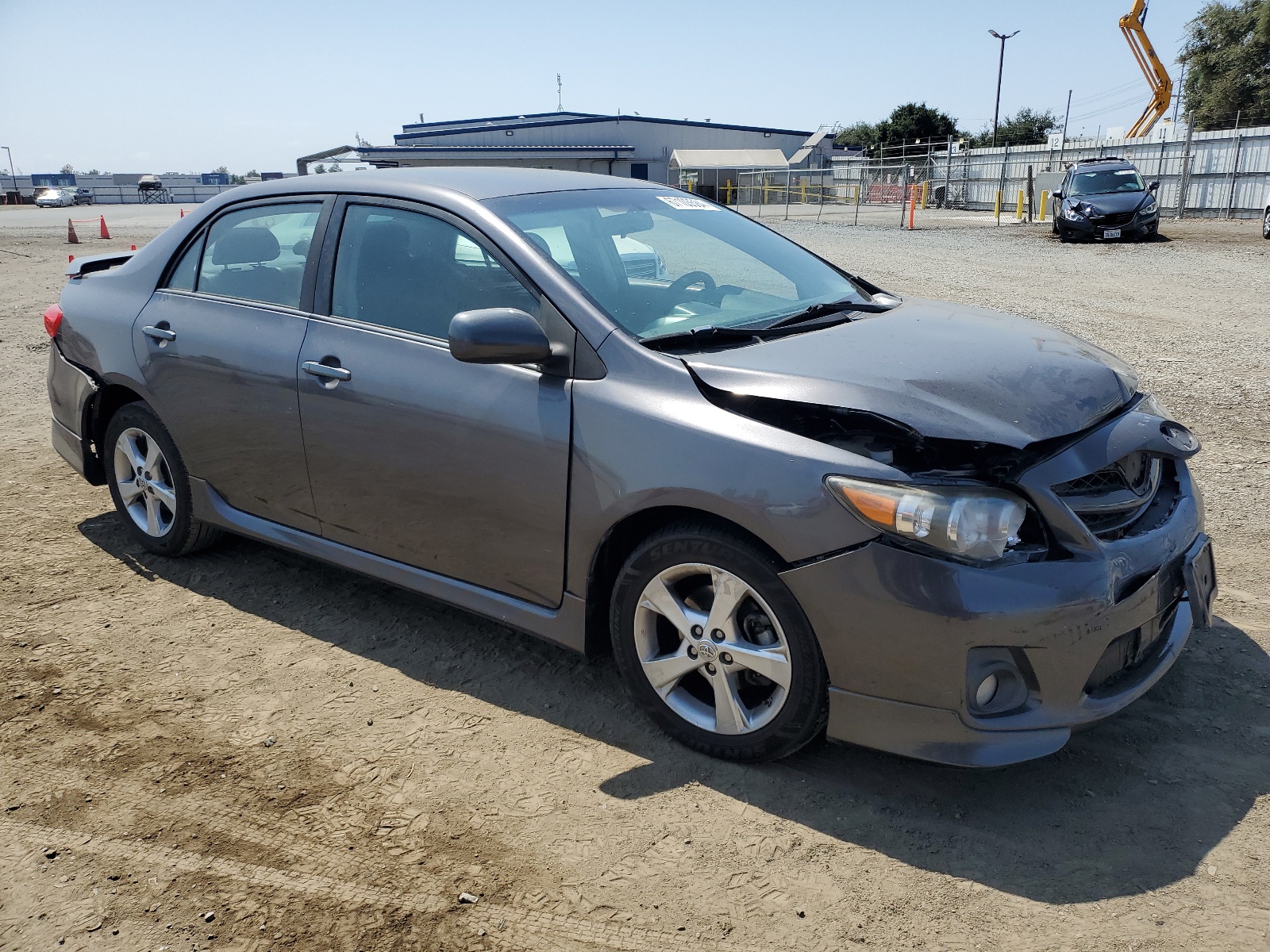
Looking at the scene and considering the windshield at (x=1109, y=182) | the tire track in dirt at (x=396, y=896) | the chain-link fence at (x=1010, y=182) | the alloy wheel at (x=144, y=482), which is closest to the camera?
the tire track in dirt at (x=396, y=896)

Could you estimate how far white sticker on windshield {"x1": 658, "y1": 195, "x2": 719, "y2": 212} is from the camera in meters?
4.14

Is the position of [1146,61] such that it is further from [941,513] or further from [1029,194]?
[941,513]

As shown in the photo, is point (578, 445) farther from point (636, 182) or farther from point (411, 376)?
point (636, 182)

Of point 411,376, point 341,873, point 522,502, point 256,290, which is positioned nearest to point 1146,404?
point 522,502

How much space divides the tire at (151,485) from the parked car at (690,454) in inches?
3.0

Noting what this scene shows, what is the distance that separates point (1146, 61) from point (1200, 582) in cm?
5232

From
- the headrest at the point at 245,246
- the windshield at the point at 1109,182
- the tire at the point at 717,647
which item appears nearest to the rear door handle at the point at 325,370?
the headrest at the point at 245,246

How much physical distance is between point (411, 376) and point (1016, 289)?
Result: 1147 centimetres

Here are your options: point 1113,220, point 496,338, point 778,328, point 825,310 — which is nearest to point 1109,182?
point 1113,220

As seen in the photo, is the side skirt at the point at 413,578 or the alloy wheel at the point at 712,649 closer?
the alloy wheel at the point at 712,649

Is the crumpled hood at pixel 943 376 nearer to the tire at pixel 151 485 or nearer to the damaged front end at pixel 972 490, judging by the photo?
the damaged front end at pixel 972 490

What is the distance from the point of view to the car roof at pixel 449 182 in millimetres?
3684

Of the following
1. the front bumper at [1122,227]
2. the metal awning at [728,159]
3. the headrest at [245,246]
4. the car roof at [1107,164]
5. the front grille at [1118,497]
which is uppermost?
the metal awning at [728,159]

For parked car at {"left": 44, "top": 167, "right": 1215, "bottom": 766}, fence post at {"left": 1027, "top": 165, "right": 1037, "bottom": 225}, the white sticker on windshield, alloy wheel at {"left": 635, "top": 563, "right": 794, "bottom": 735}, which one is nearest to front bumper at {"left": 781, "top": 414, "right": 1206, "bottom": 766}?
parked car at {"left": 44, "top": 167, "right": 1215, "bottom": 766}
